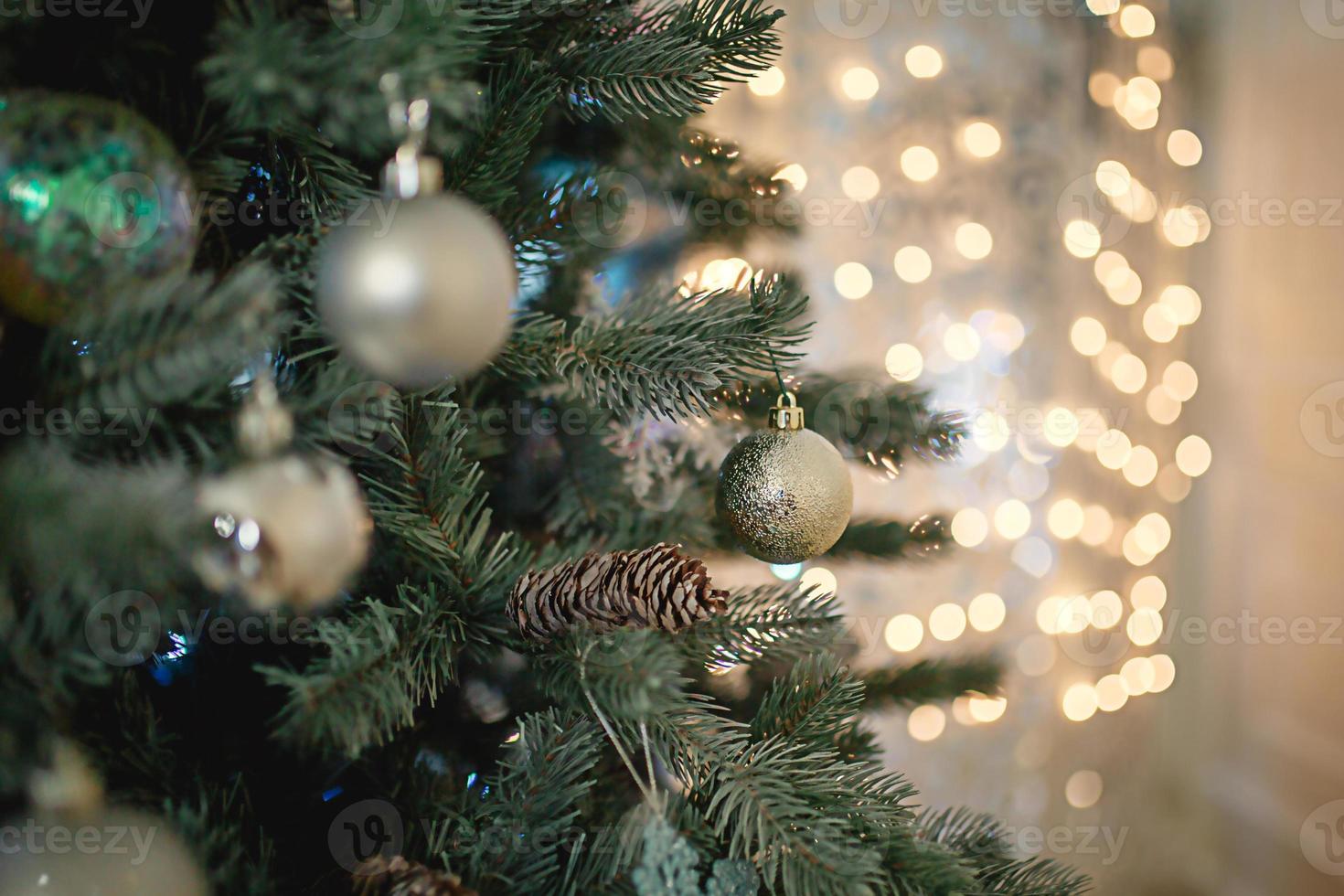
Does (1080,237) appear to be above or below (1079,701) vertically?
above

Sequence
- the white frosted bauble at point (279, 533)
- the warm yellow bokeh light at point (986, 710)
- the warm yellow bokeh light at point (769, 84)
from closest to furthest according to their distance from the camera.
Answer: the white frosted bauble at point (279, 533) < the warm yellow bokeh light at point (769, 84) < the warm yellow bokeh light at point (986, 710)

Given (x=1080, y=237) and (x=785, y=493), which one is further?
(x=1080, y=237)

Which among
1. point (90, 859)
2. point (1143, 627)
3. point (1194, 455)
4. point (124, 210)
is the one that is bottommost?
point (1143, 627)

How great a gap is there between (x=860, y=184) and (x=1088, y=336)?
0.39m

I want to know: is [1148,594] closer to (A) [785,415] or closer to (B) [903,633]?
(B) [903,633]

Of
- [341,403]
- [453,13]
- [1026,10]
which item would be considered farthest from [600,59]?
[1026,10]
